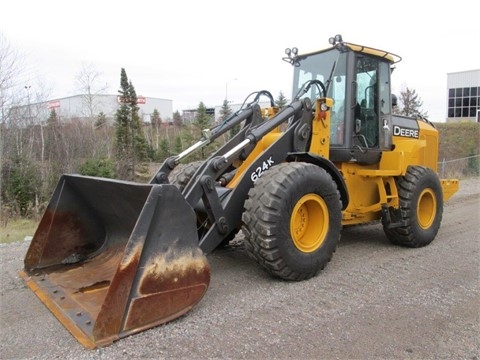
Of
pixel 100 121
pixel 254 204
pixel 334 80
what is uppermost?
pixel 100 121

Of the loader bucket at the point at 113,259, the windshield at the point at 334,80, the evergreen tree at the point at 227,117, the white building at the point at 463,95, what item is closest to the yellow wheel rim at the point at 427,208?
the windshield at the point at 334,80

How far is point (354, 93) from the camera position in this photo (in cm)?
553

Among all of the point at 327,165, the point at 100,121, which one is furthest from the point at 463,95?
the point at 327,165

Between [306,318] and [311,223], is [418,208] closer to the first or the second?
[311,223]

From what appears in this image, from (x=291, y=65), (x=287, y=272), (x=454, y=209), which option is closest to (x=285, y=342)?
(x=287, y=272)

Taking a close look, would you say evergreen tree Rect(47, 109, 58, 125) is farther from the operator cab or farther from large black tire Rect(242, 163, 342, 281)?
large black tire Rect(242, 163, 342, 281)

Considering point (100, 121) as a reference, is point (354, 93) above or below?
below

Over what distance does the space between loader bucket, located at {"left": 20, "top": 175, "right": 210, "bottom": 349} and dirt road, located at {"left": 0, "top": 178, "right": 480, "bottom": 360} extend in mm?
132

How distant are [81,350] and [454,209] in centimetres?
819

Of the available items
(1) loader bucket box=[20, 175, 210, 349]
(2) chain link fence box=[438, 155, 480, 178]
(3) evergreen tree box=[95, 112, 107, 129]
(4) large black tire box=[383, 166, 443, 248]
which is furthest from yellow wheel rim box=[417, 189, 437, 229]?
(3) evergreen tree box=[95, 112, 107, 129]

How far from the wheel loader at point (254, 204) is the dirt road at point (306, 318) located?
0.15 meters

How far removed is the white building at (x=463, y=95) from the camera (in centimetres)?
4272

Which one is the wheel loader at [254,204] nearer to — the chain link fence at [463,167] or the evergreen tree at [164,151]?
the chain link fence at [463,167]

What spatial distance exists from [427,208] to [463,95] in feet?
142
